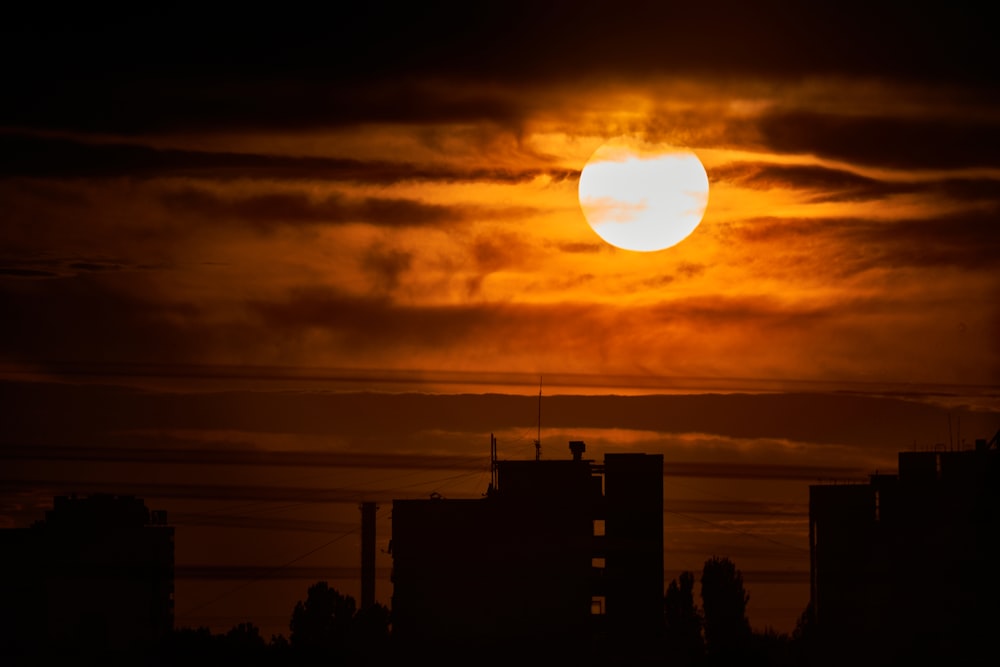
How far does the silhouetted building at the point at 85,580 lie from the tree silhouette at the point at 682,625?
3818cm

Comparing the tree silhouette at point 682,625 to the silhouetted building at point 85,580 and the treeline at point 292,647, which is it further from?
the silhouetted building at point 85,580

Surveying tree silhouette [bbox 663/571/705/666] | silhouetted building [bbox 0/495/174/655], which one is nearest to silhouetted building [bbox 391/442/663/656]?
tree silhouette [bbox 663/571/705/666]

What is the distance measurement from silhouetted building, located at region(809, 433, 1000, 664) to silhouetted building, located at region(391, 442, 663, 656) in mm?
12919

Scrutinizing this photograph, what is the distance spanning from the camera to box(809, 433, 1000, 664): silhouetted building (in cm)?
8200

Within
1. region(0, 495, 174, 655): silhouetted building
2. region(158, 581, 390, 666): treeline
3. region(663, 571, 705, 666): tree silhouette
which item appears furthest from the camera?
region(0, 495, 174, 655): silhouetted building

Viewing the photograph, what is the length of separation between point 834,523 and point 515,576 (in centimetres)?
3628

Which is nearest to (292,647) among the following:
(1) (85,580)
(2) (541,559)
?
(2) (541,559)

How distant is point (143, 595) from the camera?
12862 centimetres

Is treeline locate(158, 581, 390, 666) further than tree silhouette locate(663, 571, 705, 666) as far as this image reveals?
No

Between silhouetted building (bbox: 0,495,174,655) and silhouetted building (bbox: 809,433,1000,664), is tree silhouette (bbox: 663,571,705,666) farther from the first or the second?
silhouetted building (bbox: 0,495,174,655)

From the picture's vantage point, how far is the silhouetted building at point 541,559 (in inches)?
3671

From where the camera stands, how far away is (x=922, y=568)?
299 feet

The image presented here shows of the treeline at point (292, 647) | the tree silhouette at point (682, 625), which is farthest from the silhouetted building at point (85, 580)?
the tree silhouette at point (682, 625)

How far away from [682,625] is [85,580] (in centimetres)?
5090
